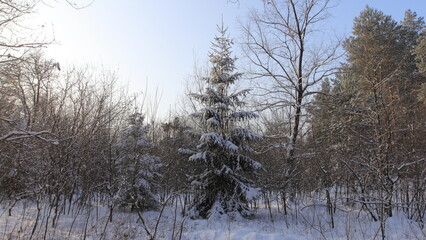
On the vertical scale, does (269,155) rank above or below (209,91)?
below

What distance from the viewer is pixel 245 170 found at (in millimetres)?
10766

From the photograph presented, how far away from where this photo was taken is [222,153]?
10641mm

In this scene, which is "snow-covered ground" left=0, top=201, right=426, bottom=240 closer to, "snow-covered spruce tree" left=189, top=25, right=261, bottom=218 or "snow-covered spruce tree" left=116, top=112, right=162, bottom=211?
"snow-covered spruce tree" left=189, top=25, right=261, bottom=218

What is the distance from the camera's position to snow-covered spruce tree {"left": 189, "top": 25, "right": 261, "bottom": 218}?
1004cm

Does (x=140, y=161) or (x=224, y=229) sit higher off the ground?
(x=140, y=161)

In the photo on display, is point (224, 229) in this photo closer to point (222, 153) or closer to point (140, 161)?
point (222, 153)

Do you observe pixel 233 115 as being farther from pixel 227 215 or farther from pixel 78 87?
pixel 78 87

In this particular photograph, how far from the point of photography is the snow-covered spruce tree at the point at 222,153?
10.0 metres

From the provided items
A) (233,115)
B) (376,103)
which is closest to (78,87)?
(233,115)

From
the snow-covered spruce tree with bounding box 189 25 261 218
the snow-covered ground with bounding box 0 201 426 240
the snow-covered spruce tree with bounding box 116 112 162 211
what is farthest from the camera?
the snow-covered spruce tree with bounding box 116 112 162 211

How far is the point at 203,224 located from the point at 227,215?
953 millimetres

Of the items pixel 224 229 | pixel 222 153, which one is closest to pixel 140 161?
pixel 222 153

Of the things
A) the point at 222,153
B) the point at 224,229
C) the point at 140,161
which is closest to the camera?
the point at 224,229

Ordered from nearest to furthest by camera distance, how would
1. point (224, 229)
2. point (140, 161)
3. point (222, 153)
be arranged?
point (224, 229), point (222, 153), point (140, 161)
